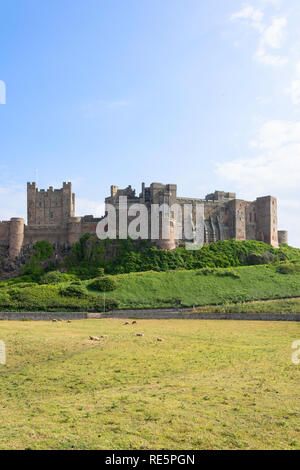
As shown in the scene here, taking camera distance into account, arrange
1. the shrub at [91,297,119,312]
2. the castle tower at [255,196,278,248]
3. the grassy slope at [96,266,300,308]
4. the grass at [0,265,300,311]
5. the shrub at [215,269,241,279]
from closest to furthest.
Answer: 1. the shrub at [91,297,119,312]
2. the grass at [0,265,300,311]
3. the grassy slope at [96,266,300,308]
4. the shrub at [215,269,241,279]
5. the castle tower at [255,196,278,248]

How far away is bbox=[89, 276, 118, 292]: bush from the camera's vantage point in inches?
1922

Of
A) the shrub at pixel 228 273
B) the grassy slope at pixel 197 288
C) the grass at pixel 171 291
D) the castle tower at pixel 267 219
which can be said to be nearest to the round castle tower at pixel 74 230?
the grass at pixel 171 291

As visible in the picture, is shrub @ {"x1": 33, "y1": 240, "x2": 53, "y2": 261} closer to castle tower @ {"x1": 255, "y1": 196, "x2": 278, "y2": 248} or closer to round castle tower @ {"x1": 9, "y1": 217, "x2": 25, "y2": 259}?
round castle tower @ {"x1": 9, "y1": 217, "x2": 25, "y2": 259}

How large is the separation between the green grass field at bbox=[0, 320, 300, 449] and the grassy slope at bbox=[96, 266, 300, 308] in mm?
18557

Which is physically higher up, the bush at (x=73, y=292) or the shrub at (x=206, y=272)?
the shrub at (x=206, y=272)

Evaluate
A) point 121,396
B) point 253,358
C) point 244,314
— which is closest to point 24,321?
point 244,314

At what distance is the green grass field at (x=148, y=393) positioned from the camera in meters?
10.9

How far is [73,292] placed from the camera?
47.0 meters

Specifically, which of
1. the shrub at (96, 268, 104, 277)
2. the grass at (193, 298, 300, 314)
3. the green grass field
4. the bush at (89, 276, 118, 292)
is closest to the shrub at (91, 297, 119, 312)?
the bush at (89, 276, 118, 292)

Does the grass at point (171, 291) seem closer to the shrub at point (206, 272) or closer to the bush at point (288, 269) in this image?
the shrub at point (206, 272)

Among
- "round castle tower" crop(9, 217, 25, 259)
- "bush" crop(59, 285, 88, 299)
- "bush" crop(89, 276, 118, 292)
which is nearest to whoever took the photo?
"bush" crop(59, 285, 88, 299)

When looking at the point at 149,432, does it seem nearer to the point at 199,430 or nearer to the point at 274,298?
the point at 199,430

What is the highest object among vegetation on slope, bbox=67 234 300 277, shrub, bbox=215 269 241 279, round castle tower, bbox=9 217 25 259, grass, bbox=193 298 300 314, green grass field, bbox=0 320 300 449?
round castle tower, bbox=9 217 25 259
